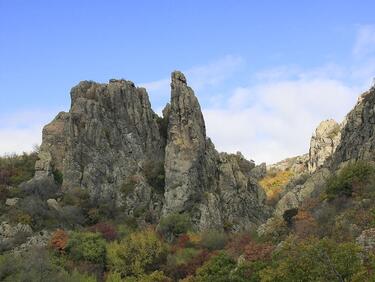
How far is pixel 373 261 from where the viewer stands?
29969 millimetres

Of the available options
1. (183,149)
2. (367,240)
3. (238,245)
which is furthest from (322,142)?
(367,240)

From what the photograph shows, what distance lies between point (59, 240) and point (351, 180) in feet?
94.6

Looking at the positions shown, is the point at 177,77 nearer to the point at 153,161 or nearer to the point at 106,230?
the point at 153,161

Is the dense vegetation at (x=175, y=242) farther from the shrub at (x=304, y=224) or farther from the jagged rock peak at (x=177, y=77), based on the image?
the jagged rock peak at (x=177, y=77)

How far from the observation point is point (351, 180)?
5091cm

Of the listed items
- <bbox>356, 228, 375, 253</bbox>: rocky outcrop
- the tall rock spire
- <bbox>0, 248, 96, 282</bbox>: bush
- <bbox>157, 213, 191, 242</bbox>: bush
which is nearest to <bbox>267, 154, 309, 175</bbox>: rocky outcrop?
the tall rock spire

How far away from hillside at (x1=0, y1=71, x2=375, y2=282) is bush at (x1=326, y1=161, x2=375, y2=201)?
12 cm

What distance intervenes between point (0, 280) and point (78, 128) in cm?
3041

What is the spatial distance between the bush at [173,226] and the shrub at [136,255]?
14.8 ft

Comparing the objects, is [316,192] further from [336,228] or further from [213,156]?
[336,228]

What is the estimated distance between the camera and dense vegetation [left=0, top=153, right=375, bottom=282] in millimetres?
33406

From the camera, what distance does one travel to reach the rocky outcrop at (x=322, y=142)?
9956 cm

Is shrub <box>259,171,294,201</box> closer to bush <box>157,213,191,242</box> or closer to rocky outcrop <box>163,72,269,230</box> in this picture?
rocky outcrop <box>163,72,269,230</box>

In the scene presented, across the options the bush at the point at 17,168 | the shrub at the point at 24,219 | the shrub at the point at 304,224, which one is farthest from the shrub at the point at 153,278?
the bush at the point at 17,168
